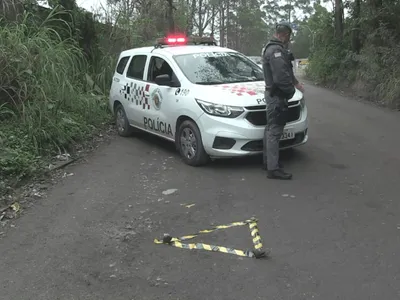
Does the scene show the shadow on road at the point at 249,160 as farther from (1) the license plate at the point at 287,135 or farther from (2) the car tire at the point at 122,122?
(2) the car tire at the point at 122,122

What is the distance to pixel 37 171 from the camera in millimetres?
6797

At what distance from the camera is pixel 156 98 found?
794cm

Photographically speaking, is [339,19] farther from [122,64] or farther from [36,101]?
[36,101]

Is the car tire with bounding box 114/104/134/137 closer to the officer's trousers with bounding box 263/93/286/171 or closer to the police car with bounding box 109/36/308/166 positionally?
the police car with bounding box 109/36/308/166

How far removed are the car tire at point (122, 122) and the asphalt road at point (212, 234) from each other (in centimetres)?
150

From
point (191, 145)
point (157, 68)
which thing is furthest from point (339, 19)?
point (191, 145)

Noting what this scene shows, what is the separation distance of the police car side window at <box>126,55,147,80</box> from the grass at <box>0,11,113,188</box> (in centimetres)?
122

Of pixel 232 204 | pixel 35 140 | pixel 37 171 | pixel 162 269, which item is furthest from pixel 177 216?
pixel 35 140

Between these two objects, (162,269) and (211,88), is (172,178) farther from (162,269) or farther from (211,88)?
(162,269)

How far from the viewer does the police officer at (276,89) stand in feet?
20.4

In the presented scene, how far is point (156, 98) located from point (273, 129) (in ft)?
7.69

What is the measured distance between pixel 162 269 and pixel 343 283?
4.71 ft

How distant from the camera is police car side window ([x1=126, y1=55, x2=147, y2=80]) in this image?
8672mm

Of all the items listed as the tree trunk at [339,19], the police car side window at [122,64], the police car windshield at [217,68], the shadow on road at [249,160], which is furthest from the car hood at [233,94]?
the tree trunk at [339,19]
